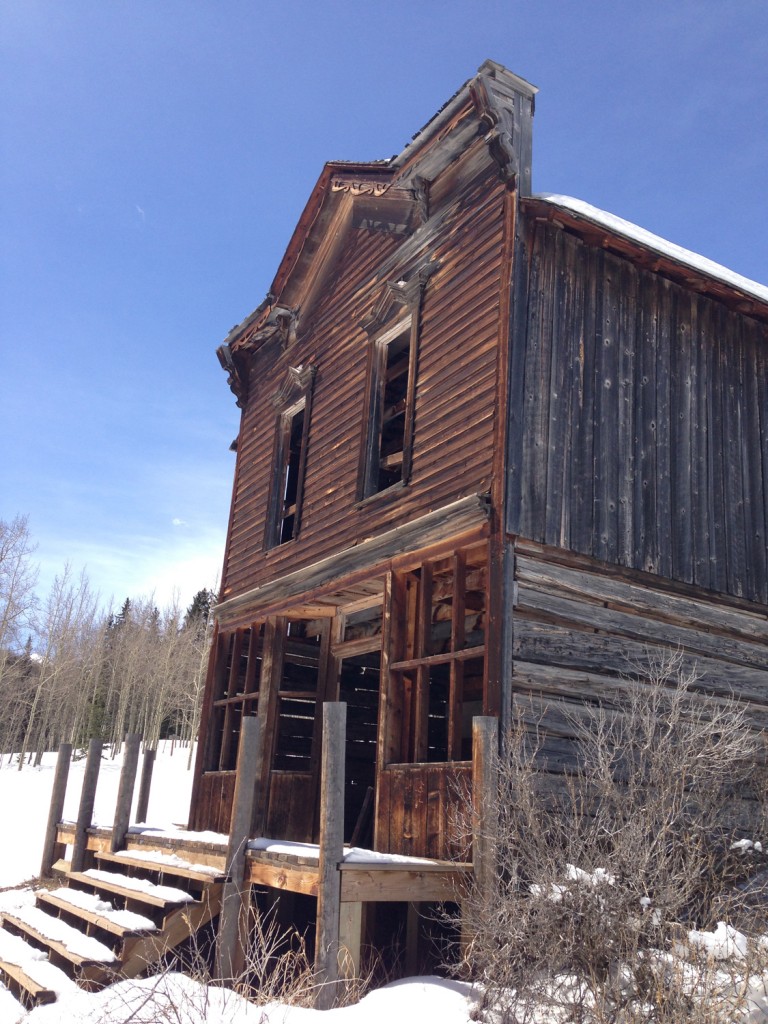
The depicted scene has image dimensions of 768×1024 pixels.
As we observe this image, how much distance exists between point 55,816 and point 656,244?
11.5m

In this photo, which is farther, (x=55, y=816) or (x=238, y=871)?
(x=55, y=816)

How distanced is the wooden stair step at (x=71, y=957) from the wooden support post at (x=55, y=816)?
328 cm

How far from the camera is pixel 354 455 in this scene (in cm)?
1158

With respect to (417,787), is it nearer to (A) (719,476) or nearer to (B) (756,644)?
(B) (756,644)

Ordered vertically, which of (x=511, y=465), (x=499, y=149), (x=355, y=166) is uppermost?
(x=355, y=166)

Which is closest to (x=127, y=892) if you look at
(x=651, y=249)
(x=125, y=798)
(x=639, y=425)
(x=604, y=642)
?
(x=125, y=798)

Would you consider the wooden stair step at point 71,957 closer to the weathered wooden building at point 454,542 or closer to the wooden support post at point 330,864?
the weathered wooden building at point 454,542

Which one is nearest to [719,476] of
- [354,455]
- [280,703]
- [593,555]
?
[593,555]

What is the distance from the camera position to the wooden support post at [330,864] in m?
6.56

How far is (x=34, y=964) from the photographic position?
28.7ft

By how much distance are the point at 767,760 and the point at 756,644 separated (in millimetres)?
1313

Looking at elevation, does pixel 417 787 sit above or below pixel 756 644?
below

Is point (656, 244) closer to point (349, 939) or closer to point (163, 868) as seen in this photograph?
point (349, 939)

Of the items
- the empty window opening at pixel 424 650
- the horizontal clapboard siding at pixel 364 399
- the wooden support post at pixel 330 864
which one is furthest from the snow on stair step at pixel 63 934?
the horizontal clapboard siding at pixel 364 399
